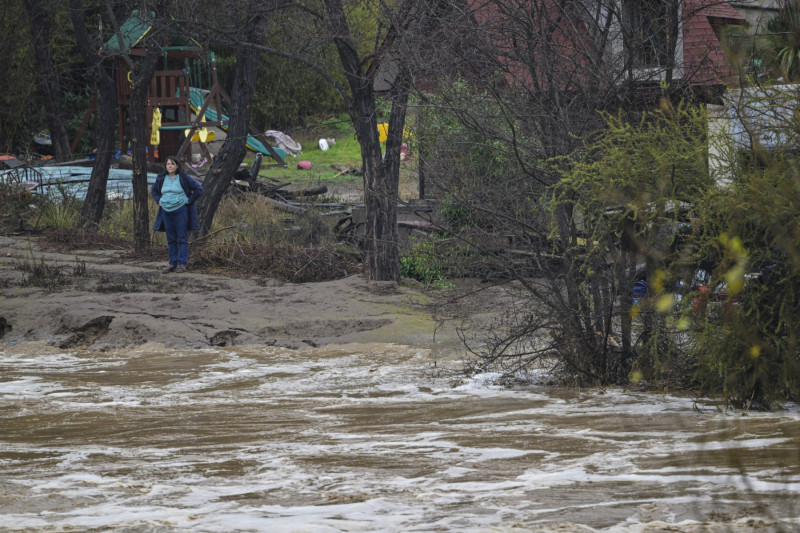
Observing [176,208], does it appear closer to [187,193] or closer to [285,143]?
[187,193]

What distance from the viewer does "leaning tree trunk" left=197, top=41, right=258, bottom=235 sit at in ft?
59.3

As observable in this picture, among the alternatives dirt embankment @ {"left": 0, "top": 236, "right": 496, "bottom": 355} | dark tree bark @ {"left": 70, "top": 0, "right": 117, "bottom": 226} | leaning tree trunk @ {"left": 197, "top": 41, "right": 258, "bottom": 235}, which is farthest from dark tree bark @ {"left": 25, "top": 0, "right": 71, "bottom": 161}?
dirt embankment @ {"left": 0, "top": 236, "right": 496, "bottom": 355}

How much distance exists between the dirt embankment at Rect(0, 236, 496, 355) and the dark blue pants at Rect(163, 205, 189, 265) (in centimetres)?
46

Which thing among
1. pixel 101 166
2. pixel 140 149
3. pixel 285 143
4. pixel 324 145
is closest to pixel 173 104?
pixel 285 143

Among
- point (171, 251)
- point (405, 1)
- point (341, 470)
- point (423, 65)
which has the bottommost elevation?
point (341, 470)

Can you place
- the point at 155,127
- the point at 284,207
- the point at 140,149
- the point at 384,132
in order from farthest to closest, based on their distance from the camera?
the point at 155,127 < the point at 384,132 < the point at 284,207 < the point at 140,149

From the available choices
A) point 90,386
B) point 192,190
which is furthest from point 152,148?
point 90,386

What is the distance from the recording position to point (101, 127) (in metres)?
19.5

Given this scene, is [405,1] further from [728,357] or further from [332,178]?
[332,178]

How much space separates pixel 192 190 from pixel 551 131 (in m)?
8.09

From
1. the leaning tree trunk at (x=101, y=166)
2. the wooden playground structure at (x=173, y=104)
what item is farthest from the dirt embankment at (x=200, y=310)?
the wooden playground structure at (x=173, y=104)

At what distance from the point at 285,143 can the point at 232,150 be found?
57.4 ft

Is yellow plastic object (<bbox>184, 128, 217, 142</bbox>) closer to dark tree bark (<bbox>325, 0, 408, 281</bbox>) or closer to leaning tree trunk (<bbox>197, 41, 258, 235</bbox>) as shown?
leaning tree trunk (<bbox>197, 41, 258, 235</bbox>)

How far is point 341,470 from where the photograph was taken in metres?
5.90
